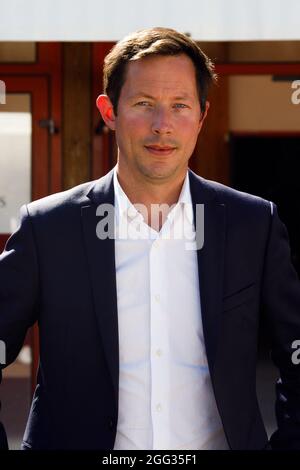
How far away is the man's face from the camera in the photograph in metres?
1.91

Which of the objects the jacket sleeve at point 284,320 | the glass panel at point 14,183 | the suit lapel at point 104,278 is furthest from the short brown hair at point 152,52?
the glass panel at point 14,183

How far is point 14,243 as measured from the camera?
197cm

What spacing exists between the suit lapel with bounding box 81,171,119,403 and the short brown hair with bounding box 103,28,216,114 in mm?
231

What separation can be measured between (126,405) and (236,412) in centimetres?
23

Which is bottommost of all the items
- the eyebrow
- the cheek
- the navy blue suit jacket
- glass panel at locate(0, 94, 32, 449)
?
glass panel at locate(0, 94, 32, 449)

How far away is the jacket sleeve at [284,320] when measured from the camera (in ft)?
6.52

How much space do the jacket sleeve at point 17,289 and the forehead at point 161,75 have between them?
375 mm

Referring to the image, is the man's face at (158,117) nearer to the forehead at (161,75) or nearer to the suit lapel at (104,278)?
the forehead at (161,75)

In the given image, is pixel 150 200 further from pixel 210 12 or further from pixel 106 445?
pixel 210 12

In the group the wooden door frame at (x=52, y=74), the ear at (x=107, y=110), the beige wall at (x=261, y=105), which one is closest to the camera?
the ear at (x=107, y=110)

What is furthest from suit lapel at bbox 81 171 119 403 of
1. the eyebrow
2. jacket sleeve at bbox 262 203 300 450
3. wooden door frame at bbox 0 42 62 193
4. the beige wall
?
the beige wall

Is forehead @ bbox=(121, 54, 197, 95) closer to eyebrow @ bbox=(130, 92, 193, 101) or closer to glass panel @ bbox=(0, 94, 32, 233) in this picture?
eyebrow @ bbox=(130, 92, 193, 101)

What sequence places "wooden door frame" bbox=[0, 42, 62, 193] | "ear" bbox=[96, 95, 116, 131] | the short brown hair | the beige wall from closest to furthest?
1. the short brown hair
2. "ear" bbox=[96, 95, 116, 131]
3. "wooden door frame" bbox=[0, 42, 62, 193]
4. the beige wall
